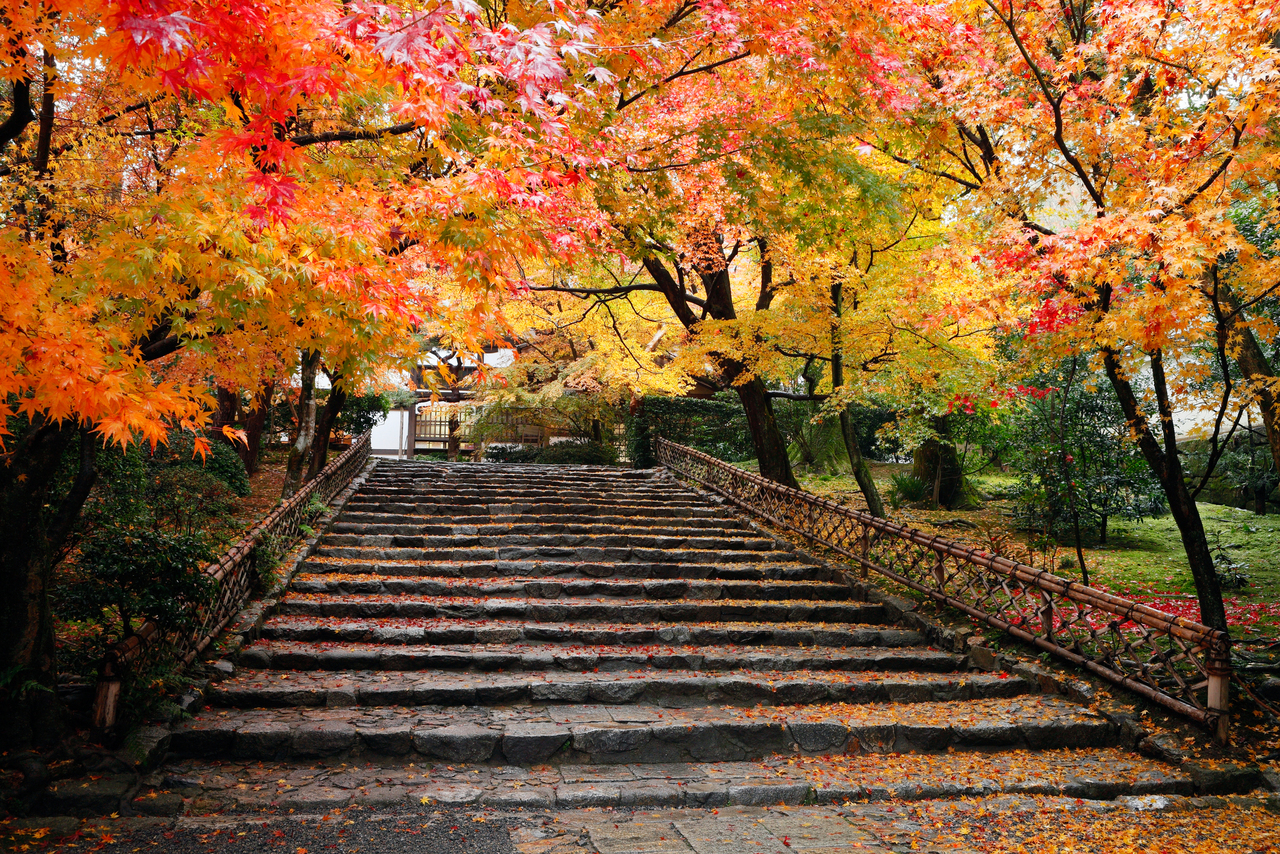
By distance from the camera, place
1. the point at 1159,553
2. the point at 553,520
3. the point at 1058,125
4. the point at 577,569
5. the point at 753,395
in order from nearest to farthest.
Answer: the point at 1058,125, the point at 577,569, the point at 1159,553, the point at 553,520, the point at 753,395

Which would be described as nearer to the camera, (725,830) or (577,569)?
(725,830)

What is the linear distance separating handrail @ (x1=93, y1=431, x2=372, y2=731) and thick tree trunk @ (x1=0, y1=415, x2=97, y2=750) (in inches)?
11.6

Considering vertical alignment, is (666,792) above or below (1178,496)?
below

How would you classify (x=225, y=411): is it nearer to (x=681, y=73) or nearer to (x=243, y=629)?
(x=243, y=629)

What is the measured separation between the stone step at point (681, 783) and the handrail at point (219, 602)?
67 centimetres

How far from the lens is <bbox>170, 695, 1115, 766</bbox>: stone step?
5281 millimetres

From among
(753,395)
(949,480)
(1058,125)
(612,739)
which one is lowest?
(612,739)

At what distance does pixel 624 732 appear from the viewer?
563cm

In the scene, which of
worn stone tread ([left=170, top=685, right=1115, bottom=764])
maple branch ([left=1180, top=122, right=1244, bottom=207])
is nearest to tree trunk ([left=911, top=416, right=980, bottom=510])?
worn stone tread ([left=170, top=685, right=1115, bottom=764])

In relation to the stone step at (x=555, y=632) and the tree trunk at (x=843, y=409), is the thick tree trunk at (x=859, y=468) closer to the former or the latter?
the tree trunk at (x=843, y=409)

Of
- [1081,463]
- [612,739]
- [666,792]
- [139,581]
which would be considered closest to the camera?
[666,792]

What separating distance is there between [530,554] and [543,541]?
565 mm

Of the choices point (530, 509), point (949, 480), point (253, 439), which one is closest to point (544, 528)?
point (530, 509)

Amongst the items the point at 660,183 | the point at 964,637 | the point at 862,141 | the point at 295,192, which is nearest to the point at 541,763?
the point at 295,192
